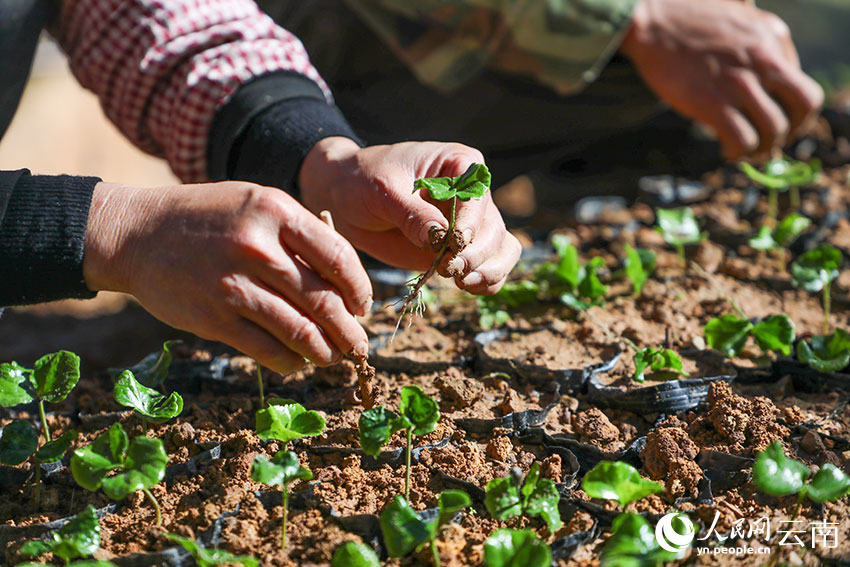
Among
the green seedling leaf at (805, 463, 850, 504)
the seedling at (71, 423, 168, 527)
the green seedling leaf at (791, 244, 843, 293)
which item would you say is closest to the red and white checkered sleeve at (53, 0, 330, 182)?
the seedling at (71, 423, 168, 527)

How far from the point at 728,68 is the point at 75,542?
2.03m

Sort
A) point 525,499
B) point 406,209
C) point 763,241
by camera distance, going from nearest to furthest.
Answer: point 525,499, point 406,209, point 763,241

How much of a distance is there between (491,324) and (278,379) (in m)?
0.48

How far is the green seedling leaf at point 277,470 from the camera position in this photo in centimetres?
100

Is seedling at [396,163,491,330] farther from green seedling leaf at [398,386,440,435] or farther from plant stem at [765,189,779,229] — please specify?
plant stem at [765,189,779,229]

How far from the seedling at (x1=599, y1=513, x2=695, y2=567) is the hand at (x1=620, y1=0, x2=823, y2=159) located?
148cm

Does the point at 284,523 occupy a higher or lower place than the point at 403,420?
lower

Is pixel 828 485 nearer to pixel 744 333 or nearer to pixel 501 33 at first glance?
pixel 744 333

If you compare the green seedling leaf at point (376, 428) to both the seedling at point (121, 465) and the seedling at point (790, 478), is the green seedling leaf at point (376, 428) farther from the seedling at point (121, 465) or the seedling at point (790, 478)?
the seedling at point (790, 478)

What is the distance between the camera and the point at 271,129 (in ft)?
5.08

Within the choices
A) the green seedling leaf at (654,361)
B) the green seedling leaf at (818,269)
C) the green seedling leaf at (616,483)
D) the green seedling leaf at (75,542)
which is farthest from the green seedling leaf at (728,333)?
the green seedling leaf at (75,542)

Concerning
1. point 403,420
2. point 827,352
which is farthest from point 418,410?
point 827,352

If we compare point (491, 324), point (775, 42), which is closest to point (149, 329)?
point (491, 324)

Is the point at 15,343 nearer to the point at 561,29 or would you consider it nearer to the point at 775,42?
the point at 561,29
